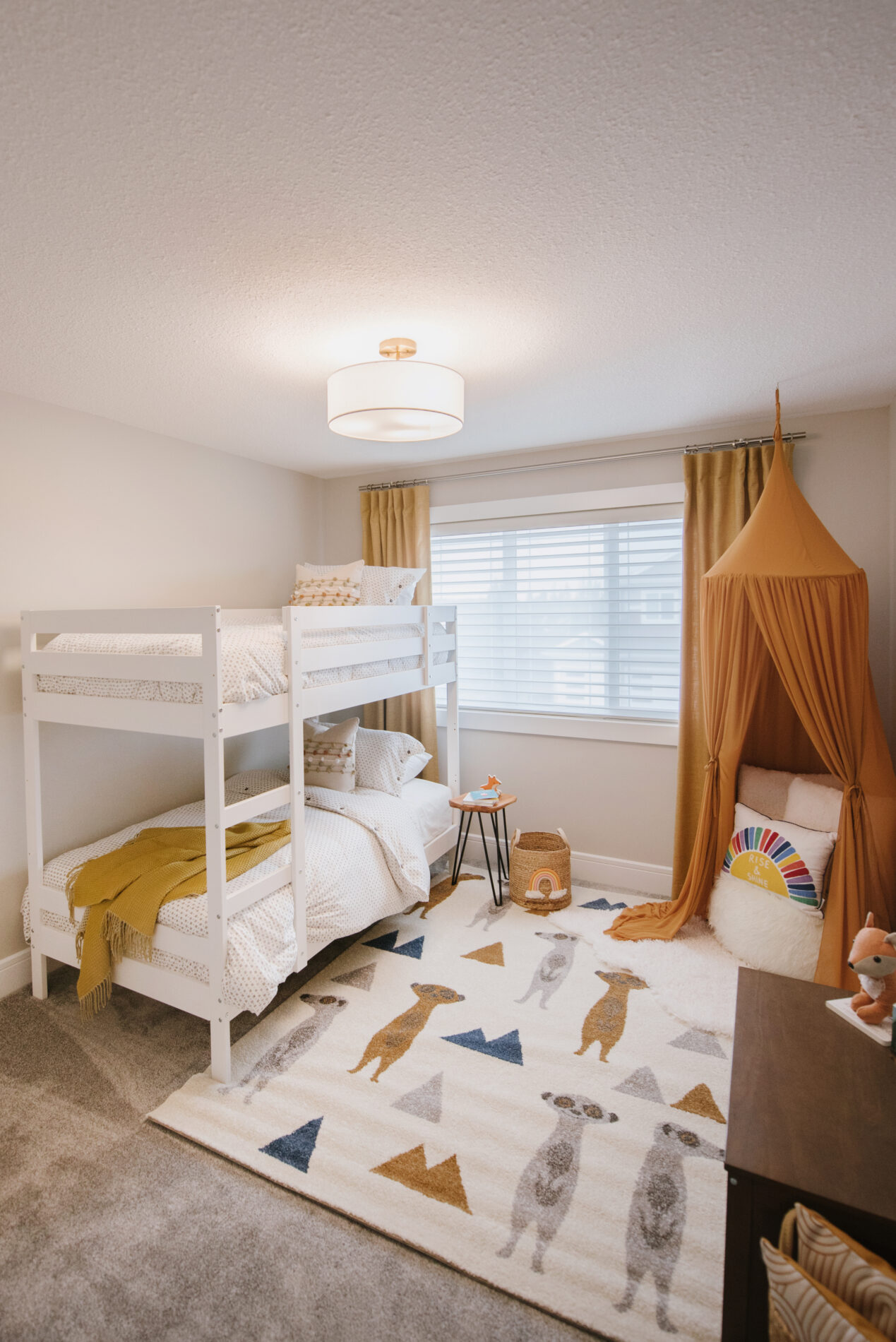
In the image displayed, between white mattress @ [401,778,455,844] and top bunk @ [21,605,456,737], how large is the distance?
2.85 ft

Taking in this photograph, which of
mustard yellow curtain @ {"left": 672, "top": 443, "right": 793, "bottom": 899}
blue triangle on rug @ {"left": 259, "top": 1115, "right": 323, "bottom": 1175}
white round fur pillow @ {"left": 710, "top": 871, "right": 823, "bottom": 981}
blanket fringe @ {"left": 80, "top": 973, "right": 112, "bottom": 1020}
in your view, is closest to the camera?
blue triangle on rug @ {"left": 259, "top": 1115, "right": 323, "bottom": 1175}

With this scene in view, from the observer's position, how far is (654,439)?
355cm

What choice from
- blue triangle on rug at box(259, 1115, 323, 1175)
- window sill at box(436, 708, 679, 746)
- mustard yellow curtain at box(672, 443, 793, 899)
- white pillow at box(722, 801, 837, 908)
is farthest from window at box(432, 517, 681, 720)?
blue triangle on rug at box(259, 1115, 323, 1175)

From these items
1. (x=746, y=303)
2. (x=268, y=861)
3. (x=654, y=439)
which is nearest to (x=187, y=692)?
(x=268, y=861)

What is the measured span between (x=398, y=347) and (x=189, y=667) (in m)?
1.27

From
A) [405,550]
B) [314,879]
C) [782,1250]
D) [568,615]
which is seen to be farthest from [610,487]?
[782,1250]

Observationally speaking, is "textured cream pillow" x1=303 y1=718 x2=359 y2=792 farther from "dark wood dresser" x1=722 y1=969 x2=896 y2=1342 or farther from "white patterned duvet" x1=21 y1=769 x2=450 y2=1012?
"dark wood dresser" x1=722 y1=969 x2=896 y2=1342

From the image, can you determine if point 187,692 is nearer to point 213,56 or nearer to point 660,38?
point 213,56

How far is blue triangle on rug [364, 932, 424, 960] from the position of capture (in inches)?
119

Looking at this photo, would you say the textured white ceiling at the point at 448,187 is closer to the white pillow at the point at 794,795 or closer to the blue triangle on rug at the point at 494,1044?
the white pillow at the point at 794,795

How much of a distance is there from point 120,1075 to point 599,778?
2.63 meters

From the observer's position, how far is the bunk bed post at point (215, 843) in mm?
2084

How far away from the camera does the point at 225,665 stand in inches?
83.4

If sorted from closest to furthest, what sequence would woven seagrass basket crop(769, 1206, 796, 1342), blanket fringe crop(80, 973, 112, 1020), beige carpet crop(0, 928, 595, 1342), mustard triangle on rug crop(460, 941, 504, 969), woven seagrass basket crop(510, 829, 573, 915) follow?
woven seagrass basket crop(769, 1206, 796, 1342) < beige carpet crop(0, 928, 595, 1342) < blanket fringe crop(80, 973, 112, 1020) < mustard triangle on rug crop(460, 941, 504, 969) < woven seagrass basket crop(510, 829, 573, 915)
